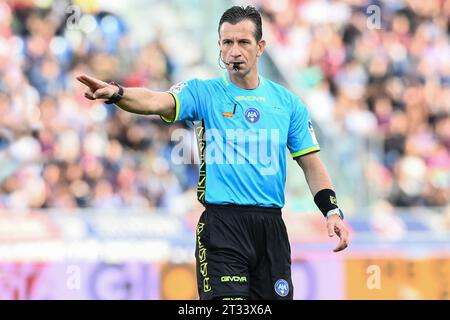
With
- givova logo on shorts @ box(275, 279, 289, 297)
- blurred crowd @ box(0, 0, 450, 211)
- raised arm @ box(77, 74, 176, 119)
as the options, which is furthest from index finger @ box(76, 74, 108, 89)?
blurred crowd @ box(0, 0, 450, 211)

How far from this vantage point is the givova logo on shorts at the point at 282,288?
8000 millimetres

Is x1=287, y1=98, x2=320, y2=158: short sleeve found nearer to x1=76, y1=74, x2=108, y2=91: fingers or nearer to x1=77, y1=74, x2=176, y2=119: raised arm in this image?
x1=77, y1=74, x2=176, y2=119: raised arm

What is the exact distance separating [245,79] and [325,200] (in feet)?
3.60

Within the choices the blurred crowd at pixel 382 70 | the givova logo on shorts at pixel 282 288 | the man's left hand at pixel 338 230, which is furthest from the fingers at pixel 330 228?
the blurred crowd at pixel 382 70

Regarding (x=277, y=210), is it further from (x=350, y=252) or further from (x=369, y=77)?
(x=369, y=77)

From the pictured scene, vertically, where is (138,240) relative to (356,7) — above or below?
below

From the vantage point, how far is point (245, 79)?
8.33 meters

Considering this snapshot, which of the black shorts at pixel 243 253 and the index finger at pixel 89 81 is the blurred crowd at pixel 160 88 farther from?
the index finger at pixel 89 81

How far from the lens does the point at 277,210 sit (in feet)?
27.0

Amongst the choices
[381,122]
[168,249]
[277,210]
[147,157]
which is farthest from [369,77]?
[277,210]

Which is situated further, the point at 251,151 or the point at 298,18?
the point at 298,18

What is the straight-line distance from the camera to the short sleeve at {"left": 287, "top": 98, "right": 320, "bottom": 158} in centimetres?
845

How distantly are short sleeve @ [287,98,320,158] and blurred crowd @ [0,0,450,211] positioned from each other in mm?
6514

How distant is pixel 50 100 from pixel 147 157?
172cm
